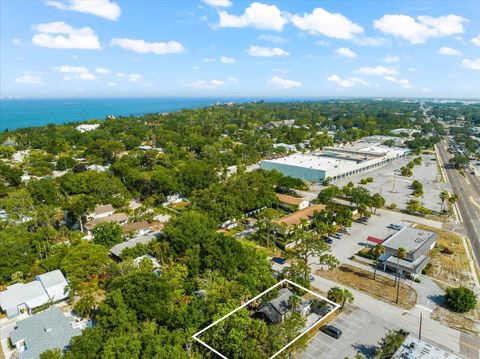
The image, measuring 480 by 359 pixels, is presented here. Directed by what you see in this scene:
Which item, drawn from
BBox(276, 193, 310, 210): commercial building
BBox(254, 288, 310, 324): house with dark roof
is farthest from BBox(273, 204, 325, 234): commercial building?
BBox(254, 288, 310, 324): house with dark roof

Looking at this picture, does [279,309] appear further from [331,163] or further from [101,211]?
[331,163]

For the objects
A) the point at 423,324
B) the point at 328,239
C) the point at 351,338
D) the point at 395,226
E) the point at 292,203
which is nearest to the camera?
the point at 351,338

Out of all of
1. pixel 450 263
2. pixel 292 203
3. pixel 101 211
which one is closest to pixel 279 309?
pixel 450 263

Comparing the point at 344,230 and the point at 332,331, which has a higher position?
the point at 344,230

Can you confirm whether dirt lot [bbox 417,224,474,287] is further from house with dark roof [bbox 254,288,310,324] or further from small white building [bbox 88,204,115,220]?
small white building [bbox 88,204,115,220]

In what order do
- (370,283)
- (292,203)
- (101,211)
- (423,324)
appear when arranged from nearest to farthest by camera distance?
(423,324)
(370,283)
(101,211)
(292,203)

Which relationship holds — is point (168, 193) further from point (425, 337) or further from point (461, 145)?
point (461, 145)

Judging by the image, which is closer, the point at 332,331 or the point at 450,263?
the point at 332,331

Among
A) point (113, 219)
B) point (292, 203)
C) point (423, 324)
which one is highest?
point (292, 203)

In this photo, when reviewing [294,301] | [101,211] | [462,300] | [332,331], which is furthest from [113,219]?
[462,300]
